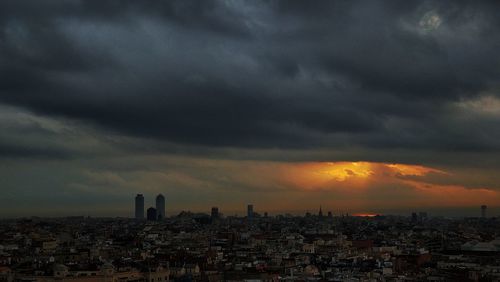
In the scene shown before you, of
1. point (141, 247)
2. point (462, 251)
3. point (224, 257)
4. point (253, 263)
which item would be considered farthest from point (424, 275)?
point (141, 247)

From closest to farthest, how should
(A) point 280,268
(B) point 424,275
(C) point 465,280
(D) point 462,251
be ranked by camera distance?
(C) point 465,280 → (B) point 424,275 → (A) point 280,268 → (D) point 462,251

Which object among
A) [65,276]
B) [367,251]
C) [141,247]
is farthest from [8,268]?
[367,251]

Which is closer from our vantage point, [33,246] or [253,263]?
[253,263]

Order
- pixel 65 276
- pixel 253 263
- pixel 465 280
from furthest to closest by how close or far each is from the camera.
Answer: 1. pixel 253 263
2. pixel 465 280
3. pixel 65 276

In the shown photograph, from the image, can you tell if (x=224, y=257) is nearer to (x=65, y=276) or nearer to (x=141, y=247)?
(x=141, y=247)

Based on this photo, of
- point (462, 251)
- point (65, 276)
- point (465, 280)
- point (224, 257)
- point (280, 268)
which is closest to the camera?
point (65, 276)

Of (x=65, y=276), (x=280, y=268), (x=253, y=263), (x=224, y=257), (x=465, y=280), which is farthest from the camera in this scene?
(x=224, y=257)

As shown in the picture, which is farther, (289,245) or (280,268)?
(289,245)

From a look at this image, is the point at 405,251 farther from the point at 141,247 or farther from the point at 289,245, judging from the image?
the point at 141,247
